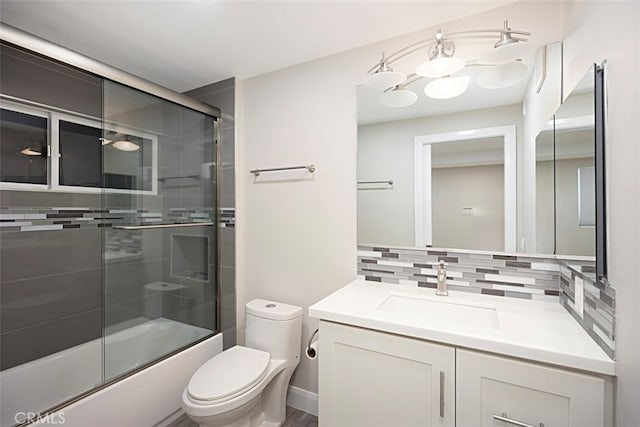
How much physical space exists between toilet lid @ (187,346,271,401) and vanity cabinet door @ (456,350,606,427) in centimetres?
101

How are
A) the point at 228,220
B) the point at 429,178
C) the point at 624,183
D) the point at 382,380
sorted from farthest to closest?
the point at 228,220 < the point at 429,178 < the point at 382,380 < the point at 624,183

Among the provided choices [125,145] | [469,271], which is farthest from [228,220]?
[469,271]

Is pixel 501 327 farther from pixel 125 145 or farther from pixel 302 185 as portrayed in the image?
pixel 125 145

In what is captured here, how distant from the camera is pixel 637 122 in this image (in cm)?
73

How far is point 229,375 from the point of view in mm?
1535

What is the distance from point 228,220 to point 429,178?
4.85 feet

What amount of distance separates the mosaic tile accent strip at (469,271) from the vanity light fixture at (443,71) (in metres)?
0.86

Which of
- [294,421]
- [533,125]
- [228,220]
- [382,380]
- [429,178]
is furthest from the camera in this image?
[228,220]

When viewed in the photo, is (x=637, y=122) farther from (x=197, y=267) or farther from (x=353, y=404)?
(x=197, y=267)

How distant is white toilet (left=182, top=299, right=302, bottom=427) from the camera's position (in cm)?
139

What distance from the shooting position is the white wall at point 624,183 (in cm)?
74

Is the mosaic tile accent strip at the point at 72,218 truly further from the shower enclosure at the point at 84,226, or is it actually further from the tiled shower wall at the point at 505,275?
the tiled shower wall at the point at 505,275

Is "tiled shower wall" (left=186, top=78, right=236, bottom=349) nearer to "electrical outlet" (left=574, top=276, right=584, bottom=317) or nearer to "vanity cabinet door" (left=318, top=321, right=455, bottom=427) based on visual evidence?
"vanity cabinet door" (left=318, top=321, right=455, bottom=427)

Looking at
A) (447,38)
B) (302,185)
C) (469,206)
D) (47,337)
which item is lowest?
(47,337)
